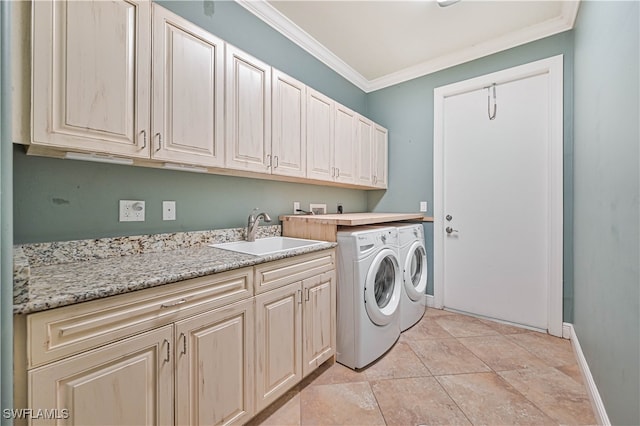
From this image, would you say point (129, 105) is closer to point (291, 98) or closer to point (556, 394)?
point (291, 98)

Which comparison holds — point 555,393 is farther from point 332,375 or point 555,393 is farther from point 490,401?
point 332,375

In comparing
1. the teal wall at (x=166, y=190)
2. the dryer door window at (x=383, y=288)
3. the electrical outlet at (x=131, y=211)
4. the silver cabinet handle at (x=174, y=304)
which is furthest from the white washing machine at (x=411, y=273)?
the electrical outlet at (x=131, y=211)

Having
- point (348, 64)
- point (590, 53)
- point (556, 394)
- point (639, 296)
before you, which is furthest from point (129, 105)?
point (556, 394)

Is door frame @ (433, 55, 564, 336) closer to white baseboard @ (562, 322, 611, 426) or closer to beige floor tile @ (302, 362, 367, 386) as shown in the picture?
white baseboard @ (562, 322, 611, 426)

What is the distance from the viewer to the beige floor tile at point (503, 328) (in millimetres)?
2369

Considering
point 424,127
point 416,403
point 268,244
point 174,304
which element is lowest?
point 416,403

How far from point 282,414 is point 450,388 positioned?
3.34ft

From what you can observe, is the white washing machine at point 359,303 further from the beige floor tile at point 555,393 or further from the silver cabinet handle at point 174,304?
the silver cabinet handle at point 174,304

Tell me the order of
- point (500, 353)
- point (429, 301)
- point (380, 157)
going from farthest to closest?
point (380, 157), point (429, 301), point (500, 353)

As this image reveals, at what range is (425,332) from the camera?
2.34 meters

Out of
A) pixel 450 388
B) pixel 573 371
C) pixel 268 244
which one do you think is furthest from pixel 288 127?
pixel 573 371

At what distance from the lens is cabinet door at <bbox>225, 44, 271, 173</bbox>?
1.56 m

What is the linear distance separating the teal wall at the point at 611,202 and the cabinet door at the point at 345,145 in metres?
1.66

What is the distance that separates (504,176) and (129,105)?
2.90m
